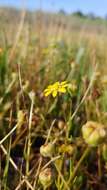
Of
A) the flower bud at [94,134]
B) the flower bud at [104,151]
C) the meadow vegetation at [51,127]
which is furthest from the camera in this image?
the flower bud at [104,151]

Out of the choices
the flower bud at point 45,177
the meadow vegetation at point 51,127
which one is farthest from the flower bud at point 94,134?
the flower bud at point 45,177

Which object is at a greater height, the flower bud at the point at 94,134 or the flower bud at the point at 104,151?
the flower bud at the point at 94,134

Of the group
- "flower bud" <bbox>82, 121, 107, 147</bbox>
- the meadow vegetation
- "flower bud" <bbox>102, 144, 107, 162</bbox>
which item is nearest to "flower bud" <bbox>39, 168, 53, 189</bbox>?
the meadow vegetation

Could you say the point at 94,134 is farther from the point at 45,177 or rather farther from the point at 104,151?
the point at 104,151

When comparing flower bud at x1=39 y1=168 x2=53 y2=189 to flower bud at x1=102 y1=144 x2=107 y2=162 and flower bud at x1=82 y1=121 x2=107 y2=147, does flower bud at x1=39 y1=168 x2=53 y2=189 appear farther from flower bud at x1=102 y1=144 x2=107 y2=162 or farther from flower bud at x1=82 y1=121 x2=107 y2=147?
flower bud at x1=102 y1=144 x2=107 y2=162

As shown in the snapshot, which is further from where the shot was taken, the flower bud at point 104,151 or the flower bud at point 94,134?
the flower bud at point 104,151

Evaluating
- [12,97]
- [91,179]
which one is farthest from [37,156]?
[12,97]

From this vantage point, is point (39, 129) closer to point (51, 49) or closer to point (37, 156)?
point (37, 156)

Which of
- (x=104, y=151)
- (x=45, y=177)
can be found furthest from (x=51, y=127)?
(x=104, y=151)

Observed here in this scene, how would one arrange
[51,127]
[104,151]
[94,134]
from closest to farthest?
[94,134] → [51,127] → [104,151]

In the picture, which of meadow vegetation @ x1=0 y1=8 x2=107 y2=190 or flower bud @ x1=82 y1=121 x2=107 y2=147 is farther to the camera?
meadow vegetation @ x1=0 y1=8 x2=107 y2=190

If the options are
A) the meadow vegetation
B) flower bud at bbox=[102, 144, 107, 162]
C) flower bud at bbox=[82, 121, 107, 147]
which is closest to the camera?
flower bud at bbox=[82, 121, 107, 147]

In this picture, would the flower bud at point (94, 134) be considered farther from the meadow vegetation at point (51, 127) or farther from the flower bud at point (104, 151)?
the flower bud at point (104, 151)
